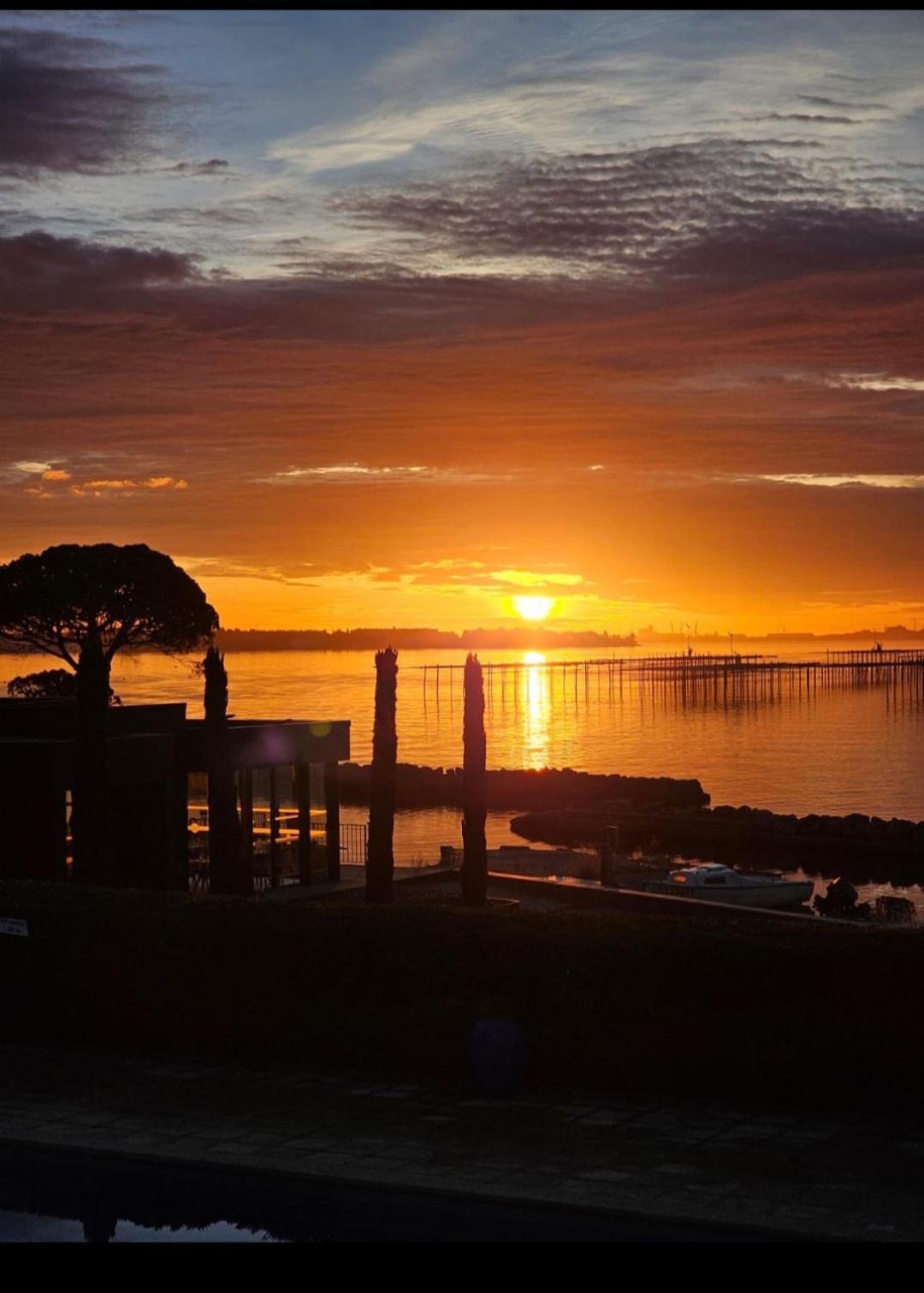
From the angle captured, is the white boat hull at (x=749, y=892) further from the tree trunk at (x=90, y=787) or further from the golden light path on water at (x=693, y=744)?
the tree trunk at (x=90, y=787)

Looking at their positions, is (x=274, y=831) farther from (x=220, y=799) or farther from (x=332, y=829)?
(x=220, y=799)

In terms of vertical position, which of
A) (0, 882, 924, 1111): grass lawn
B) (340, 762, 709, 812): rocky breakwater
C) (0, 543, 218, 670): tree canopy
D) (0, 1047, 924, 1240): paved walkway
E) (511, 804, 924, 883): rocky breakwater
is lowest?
(511, 804, 924, 883): rocky breakwater

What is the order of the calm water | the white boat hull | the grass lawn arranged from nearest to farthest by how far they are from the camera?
the grass lawn, the white boat hull, the calm water

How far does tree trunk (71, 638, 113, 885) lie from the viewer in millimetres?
22625

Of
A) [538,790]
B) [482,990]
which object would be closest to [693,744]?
[538,790]

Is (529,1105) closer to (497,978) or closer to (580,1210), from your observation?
(497,978)

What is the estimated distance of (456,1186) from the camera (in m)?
8.96

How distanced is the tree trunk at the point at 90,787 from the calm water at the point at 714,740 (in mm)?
36874

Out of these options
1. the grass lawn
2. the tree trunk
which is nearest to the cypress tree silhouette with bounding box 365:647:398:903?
the tree trunk

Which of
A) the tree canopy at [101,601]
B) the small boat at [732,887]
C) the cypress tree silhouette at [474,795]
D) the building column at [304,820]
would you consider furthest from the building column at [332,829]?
Result: the tree canopy at [101,601]

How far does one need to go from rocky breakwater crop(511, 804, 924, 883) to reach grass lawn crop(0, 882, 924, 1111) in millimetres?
45120

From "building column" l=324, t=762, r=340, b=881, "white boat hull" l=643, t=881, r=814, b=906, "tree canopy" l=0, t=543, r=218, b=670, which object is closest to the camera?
"building column" l=324, t=762, r=340, b=881

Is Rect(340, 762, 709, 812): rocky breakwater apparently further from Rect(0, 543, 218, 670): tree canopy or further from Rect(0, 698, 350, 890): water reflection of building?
Rect(0, 698, 350, 890): water reflection of building

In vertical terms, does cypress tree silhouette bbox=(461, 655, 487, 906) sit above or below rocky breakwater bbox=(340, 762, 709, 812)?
above
